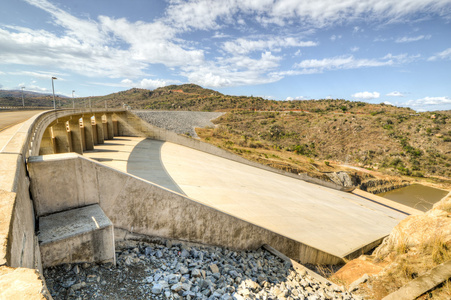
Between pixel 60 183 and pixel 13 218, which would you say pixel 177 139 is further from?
pixel 13 218

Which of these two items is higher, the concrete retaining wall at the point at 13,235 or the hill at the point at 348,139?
the concrete retaining wall at the point at 13,235

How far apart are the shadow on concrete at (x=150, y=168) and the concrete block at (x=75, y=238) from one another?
6739 millimetres

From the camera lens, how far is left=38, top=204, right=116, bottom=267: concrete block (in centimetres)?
427

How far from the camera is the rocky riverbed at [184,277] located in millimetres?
4246

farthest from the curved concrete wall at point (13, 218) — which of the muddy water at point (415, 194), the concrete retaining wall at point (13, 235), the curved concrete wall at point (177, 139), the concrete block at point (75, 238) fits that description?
the muddy water at point (415, 194)

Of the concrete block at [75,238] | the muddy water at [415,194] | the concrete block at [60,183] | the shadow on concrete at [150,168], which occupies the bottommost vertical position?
the muddy water at [415,194]

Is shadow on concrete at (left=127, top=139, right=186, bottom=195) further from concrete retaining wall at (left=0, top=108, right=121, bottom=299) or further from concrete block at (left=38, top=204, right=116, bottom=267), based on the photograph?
concrete retaining wall at (left=0, top=108, right=121, bottom=299)

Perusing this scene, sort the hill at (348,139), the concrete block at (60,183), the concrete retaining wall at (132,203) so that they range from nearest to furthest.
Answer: the concrete block at (60,183) → the concrete retaining wall at (132,203) → the hill at (348,139)

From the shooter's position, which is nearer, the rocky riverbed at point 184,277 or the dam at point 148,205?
the dam at point 148,205

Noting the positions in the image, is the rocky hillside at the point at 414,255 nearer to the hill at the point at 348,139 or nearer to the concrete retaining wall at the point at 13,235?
the concrete retaining wall at the point at 13,235

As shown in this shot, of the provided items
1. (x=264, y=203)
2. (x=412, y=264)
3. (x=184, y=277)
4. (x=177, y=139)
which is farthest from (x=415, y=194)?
(x=184, y=277)

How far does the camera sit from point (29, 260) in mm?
3176

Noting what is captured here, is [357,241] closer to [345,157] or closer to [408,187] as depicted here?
[408,187]

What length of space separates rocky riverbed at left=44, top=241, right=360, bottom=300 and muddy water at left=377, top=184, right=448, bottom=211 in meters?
34.5
